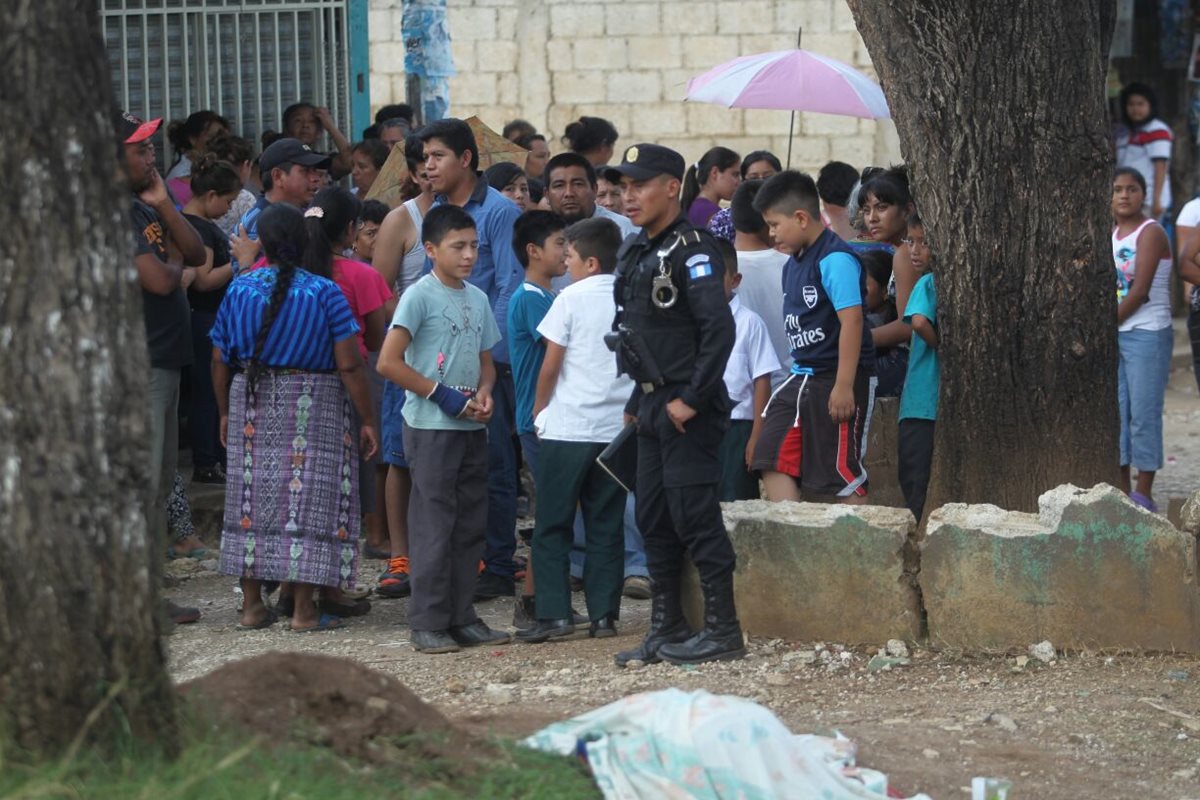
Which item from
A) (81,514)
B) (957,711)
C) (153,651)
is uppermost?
(81,514)

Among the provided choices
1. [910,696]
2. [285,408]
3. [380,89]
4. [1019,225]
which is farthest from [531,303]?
[380,89]

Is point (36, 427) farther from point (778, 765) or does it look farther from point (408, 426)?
point (408, 426)

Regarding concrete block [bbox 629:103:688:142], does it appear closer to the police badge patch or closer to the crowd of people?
the crowd of people

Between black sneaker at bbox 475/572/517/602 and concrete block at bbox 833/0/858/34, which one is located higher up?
concrete block at bbox 833/0/858/34

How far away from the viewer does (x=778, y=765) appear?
13.6 ft

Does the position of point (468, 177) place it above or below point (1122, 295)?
above

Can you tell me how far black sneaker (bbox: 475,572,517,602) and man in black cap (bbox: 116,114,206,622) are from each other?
118 cm

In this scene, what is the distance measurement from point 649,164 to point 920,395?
179 centimetres

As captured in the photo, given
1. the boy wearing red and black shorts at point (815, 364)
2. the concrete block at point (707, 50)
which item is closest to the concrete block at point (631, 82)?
the concrete block at point (707, 50)

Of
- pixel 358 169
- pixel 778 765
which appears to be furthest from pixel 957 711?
pixel 358 169

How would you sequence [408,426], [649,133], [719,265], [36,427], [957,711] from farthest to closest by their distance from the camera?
[649,133] → [408,426] → [719,265] → [957,711] → [36,427]

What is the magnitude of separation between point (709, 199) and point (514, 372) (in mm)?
3176

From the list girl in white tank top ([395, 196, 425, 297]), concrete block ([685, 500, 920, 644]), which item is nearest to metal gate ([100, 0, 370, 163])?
girl in white tank top ([395, 196, 425, 297])

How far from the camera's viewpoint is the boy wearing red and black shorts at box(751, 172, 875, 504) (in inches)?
257
